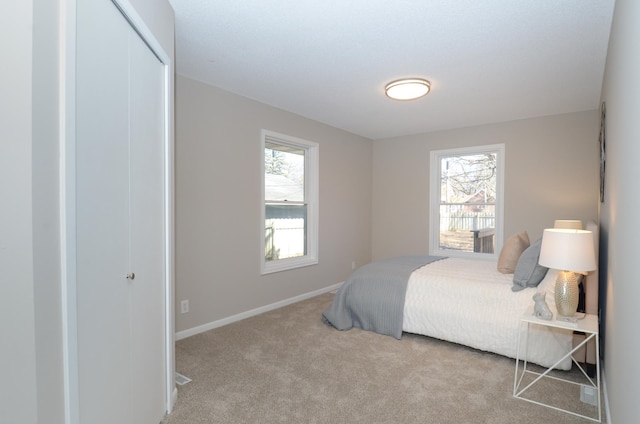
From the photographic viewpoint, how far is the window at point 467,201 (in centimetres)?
485

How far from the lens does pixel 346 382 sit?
2367 mm

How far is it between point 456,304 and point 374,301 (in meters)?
0.74

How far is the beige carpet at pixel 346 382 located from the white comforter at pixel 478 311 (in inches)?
5.6

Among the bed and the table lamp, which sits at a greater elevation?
the table lamp

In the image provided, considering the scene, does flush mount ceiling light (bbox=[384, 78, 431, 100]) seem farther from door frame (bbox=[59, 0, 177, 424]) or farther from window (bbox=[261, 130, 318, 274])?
door frame (bbox=[59, 0, 177, 424])

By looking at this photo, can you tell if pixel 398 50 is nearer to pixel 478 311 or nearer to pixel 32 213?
pixel 478 311

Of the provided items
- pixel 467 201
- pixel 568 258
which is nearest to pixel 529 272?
pixel 568 258

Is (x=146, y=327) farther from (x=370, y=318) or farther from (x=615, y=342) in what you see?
(x=615, y=342)

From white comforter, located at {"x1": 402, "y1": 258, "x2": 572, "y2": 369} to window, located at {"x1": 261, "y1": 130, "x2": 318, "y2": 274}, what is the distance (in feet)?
5.73

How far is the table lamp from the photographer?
80.1 inches

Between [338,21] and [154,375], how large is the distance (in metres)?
2.36

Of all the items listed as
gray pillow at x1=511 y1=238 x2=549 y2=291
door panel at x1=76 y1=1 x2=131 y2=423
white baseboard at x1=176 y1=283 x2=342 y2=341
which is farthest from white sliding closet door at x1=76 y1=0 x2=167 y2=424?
gray pillow at x1=511 y1=238 x2=549 y2=291

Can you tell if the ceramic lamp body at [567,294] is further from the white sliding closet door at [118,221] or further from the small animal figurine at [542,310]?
the white sliding closet door at [118,221]

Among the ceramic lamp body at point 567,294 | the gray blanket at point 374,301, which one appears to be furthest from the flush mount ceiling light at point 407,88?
the ceramic lamp body at point 567,294
